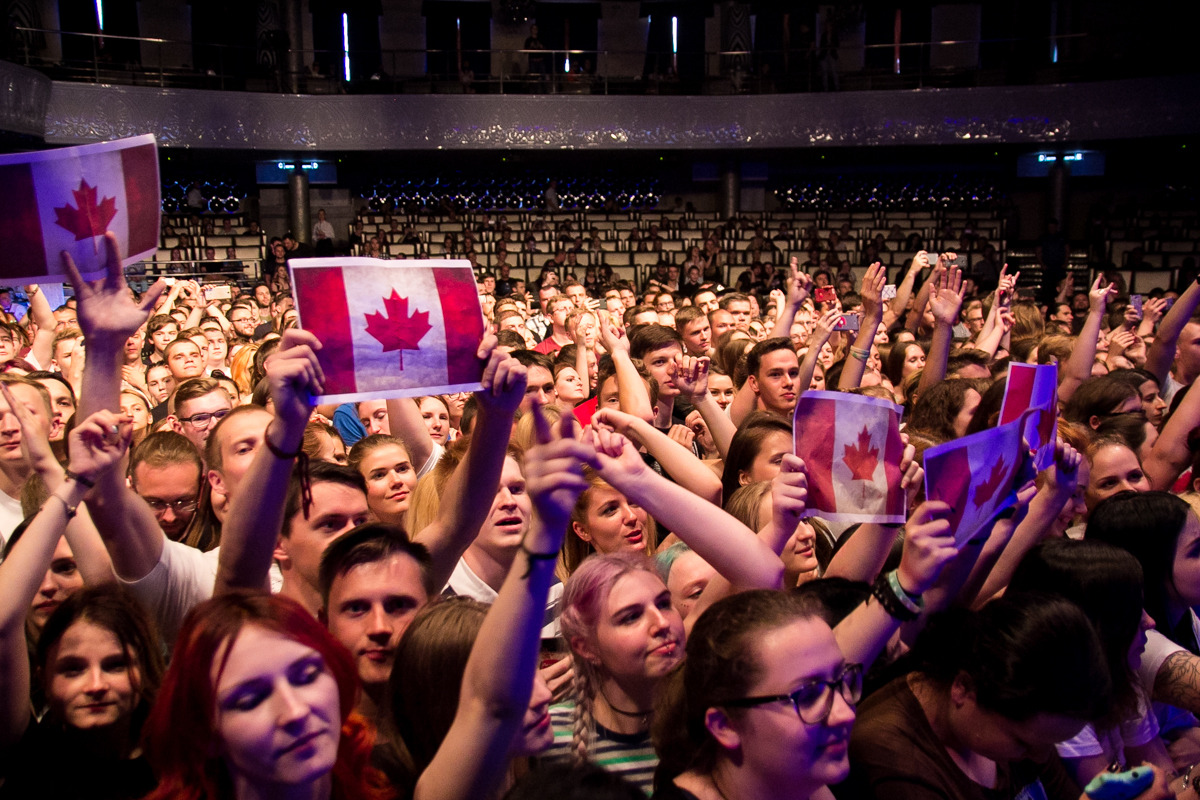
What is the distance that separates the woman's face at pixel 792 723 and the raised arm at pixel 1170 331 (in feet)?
13.3

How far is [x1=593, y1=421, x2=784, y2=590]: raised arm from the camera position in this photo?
80.9 inches

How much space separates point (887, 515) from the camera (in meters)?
2.31

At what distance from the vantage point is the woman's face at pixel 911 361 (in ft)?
19.3

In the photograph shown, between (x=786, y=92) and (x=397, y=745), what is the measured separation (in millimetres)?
18332

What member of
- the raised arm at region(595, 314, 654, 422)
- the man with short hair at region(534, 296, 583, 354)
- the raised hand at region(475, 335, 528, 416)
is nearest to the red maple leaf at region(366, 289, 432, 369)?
the raised hand at region(475, 335, 528, 416)

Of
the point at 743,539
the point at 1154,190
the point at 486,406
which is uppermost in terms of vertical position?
the point at 1154,190

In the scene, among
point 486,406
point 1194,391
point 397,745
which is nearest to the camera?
point 397,745

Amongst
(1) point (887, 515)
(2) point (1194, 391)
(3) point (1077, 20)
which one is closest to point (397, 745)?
(1) point (887, 515)

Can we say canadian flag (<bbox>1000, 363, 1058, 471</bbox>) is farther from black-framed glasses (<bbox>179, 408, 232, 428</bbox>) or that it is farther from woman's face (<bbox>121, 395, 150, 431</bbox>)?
woman's face (<bbox>121, 395, 150, 431</bbox>)

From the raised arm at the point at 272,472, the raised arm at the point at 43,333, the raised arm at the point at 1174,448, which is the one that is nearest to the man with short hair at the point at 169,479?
the raised arm at the point at 272,472

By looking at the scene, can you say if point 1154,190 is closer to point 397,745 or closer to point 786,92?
point 786,92

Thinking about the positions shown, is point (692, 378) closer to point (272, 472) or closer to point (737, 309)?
point (272, 472)

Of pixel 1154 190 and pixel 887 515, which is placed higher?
pixel 1154 190

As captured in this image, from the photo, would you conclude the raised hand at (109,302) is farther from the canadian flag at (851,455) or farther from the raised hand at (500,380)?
the canadian flag at (851,455)
